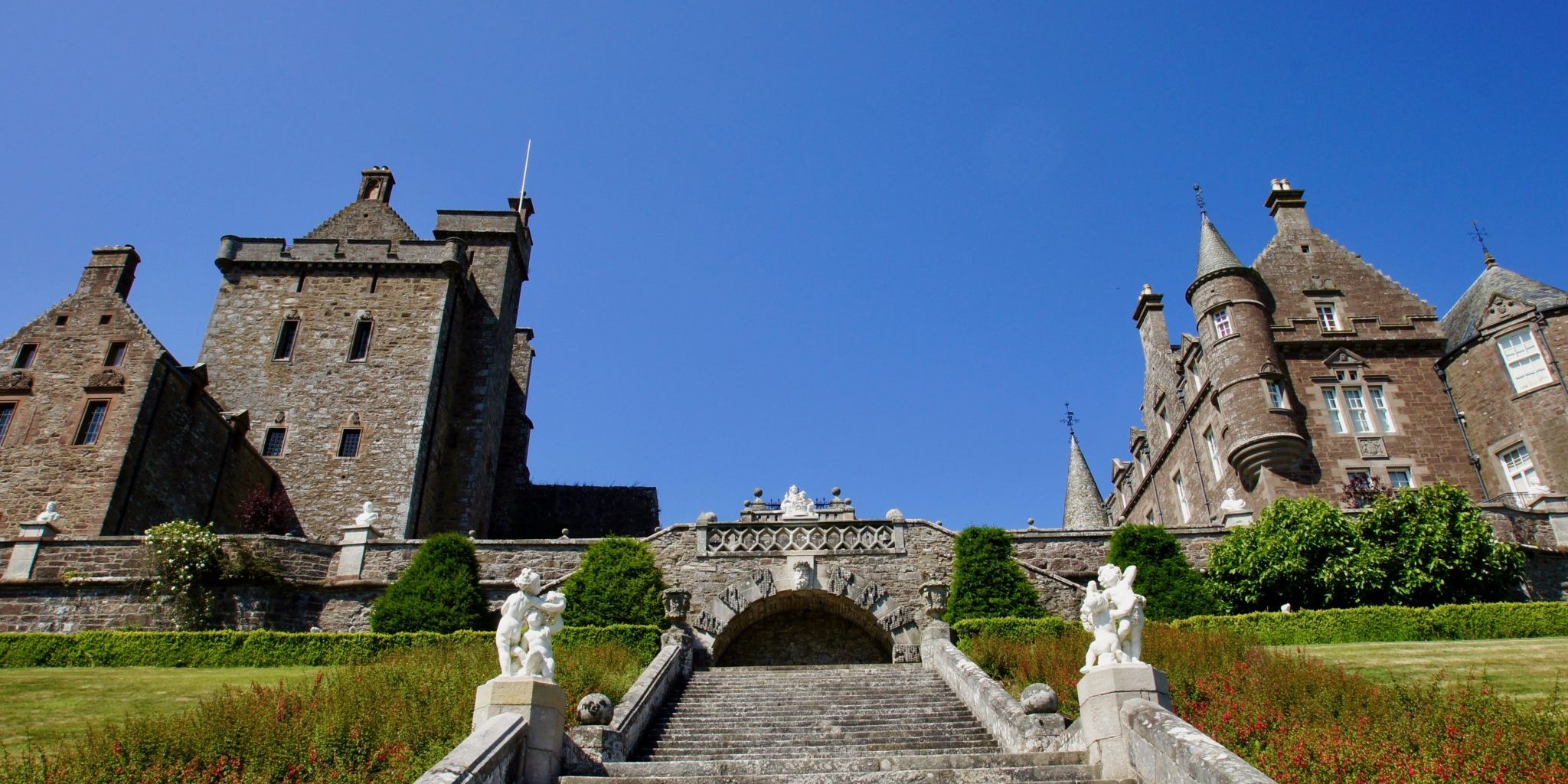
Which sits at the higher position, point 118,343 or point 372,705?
point 118,343

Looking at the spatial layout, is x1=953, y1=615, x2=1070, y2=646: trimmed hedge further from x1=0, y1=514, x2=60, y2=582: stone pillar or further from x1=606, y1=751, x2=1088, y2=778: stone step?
x1=0, y1=514, x2=60, y2=582: stone pillar

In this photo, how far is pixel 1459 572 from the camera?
19.9 m

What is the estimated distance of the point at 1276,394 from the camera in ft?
88.0

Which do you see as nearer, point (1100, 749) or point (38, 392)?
point (1100, 749)

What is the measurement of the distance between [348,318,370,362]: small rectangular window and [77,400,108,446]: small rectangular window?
286 inches

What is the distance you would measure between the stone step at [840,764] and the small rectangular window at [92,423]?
20.0 m

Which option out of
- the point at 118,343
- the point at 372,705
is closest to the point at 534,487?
the point at 118,343

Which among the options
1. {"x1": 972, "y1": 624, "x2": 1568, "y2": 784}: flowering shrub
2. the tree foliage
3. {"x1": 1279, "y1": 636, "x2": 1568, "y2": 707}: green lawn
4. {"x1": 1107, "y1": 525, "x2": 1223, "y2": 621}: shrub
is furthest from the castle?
{"x1": 972, "y1": 624, "x2": 1568, "y2": 784}: flowering shrub

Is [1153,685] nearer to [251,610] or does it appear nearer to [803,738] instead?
[803,738]

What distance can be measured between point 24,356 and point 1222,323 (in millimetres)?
32737

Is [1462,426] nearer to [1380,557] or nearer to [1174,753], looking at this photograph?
[1380,557]

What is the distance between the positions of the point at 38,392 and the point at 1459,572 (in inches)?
1303

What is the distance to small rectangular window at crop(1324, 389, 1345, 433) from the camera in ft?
89.2

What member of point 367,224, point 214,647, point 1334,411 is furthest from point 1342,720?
point 367,224
